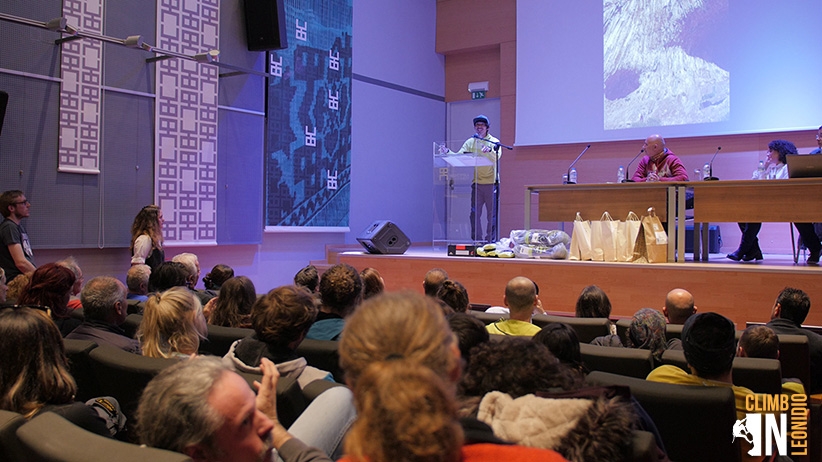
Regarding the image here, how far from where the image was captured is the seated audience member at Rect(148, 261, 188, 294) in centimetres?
351

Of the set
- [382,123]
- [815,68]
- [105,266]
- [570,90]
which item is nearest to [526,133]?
[570,90]

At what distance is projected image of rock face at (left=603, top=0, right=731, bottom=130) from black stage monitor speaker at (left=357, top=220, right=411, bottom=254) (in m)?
3.57

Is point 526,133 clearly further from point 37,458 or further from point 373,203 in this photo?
point 37,458

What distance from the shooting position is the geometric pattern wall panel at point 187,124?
237 inches

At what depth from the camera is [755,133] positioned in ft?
25.1

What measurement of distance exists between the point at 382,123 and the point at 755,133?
14.9 ft

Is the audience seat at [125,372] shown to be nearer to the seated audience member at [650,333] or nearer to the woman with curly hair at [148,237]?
the seated audience member at [650,333]

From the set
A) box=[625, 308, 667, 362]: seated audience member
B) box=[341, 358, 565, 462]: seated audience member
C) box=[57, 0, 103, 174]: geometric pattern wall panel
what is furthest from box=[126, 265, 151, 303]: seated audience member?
box=[341, 358, 565, 462]: seated audience member

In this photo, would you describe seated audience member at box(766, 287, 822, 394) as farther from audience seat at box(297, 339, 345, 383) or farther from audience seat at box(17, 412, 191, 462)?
audience seat at box(17, 412, 191, 462)

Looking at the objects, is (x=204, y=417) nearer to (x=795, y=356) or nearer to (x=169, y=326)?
(x=169, y=326)

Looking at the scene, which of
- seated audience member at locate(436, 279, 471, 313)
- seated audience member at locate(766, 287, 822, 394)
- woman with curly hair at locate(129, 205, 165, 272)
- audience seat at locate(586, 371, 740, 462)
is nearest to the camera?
audience seat at locate(586, 371, 740, 462)

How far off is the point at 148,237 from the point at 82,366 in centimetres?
304

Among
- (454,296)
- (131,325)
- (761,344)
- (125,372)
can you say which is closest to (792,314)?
(761,344)
